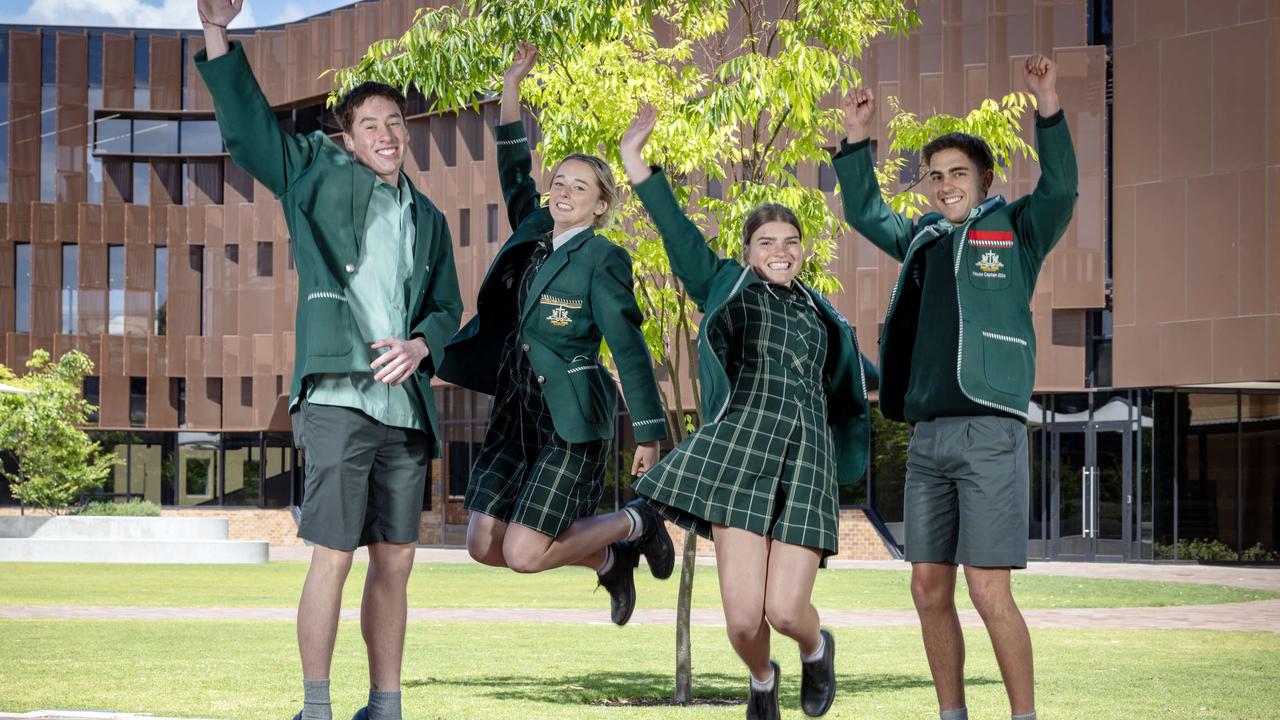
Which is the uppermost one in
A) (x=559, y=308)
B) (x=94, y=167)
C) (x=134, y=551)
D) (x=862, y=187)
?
(x=94, y=167)

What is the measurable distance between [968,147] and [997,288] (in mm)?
602

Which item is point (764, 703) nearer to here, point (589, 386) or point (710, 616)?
point (589, 386)

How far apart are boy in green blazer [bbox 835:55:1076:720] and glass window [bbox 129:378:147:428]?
147 ft

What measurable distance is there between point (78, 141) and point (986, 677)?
4362cm

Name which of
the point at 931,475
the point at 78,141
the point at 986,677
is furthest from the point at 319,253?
the point at 78,141

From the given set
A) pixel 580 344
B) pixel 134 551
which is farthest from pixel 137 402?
pixel 580 344

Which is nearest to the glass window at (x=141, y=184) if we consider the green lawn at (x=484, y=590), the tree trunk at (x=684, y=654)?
the green lawn at (x=484, y=590)

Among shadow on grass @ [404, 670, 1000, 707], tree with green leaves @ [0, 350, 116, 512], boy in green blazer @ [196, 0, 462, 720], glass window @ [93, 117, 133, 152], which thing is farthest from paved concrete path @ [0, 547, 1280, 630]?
glass window @ [93, 117, 133, 152]

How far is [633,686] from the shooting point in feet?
35.0

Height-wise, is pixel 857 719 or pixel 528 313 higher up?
pixel 528 313

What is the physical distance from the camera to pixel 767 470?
5750 mm

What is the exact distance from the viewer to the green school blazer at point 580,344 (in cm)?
602

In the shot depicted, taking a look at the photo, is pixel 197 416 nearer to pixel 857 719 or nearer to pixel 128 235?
pixel 128 235

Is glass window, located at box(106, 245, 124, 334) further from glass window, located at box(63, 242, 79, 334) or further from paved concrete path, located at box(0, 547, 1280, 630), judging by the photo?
paved concrete path, located at box(0, 547, 1280, 630)
